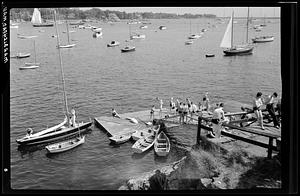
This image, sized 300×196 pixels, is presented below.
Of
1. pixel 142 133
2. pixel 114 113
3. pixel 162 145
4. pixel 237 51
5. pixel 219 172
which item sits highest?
pixel 237 51

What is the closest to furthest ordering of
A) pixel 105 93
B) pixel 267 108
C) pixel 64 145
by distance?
1. pixel 267 108
2. pixel 64 145
3. pixel 105 93

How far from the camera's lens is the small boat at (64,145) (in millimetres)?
18062

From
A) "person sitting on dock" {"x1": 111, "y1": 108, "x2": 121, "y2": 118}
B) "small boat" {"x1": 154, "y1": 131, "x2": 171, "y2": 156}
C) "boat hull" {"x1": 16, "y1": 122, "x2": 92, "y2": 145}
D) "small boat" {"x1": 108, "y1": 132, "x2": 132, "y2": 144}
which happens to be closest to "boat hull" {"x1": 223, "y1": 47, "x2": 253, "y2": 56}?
"person sitting on dock" {"x1": 111, "y1": 108, "x2": 121, "y2": 118}

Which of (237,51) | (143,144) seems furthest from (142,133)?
(237,51)

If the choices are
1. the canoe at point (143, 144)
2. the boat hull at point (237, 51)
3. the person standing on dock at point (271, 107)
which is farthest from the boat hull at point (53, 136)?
the boat hull at point (237, 51)

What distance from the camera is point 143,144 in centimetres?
1830

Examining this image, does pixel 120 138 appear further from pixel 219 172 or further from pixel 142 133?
pixel 219 172

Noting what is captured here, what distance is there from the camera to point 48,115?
20641 millimetres

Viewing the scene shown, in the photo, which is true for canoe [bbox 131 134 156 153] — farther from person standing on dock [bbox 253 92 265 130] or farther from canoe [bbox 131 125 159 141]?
person standing on dock [bbox 253 92 265 130]

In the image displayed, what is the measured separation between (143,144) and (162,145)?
45.2 inches

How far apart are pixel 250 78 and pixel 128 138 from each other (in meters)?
11.0

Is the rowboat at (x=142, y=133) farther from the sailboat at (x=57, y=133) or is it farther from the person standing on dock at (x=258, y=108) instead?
the person standing on dock at (x=258, y=108)

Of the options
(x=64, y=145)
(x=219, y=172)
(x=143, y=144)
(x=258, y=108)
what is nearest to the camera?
(x=258, y=108)
